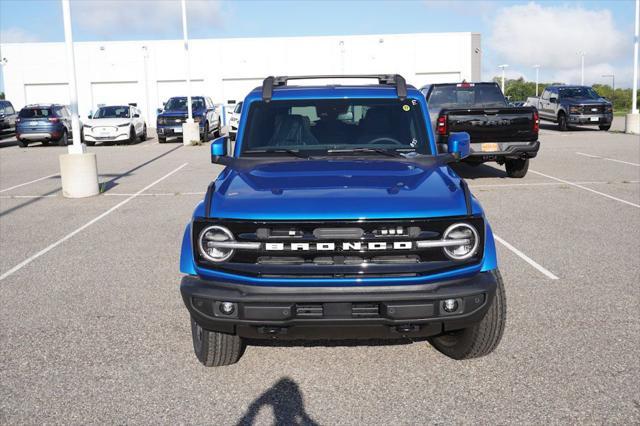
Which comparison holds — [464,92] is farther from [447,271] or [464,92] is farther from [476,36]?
[476,36]

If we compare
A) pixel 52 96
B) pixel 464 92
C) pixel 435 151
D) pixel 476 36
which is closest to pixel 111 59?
pixel 52 96

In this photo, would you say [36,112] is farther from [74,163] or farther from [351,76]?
[351,76]

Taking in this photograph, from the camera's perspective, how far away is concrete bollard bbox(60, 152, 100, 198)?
12125 mm

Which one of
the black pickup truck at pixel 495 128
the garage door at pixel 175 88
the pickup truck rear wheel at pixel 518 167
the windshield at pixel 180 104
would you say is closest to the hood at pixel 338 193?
the black pickup truck at pixel 495 128

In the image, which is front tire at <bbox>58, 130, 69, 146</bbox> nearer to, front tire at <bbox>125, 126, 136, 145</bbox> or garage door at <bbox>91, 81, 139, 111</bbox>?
front tire at <bbox>125, 126, 136, 145</bbox>

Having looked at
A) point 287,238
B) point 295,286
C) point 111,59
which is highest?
point 111,59

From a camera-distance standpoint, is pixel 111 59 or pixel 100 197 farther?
pixel 111 59

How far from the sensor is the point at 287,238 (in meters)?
3.60

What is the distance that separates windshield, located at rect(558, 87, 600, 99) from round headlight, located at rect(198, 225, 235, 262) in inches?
1079

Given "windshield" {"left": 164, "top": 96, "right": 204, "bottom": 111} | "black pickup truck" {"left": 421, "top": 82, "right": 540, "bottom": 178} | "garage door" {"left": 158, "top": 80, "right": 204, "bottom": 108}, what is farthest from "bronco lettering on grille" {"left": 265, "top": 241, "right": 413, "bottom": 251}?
"garage door" {"left": 158, "top": 80, "right": 204, "bottom": 108}

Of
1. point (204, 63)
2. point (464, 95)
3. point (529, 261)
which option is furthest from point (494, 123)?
point (204, 63)

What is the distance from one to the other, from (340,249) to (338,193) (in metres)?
0.38

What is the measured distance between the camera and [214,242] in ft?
12.1

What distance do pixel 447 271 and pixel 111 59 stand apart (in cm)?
4735
